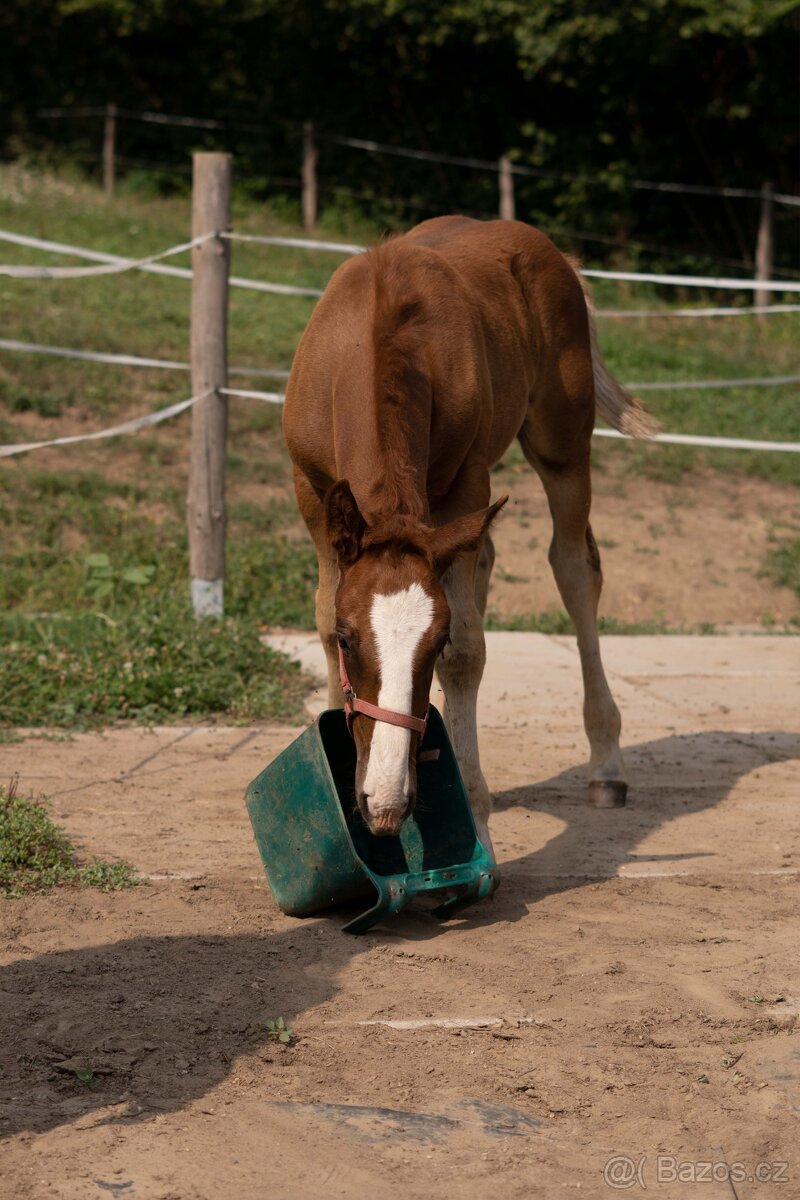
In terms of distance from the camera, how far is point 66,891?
12.7 ft

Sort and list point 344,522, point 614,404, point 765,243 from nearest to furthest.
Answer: point 344,522
point 614,404
point 765,243

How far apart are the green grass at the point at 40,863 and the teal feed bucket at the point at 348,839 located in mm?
466

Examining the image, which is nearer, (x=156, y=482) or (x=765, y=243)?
(x=156, y=482)

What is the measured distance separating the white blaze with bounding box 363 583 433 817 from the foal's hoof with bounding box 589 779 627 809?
6.27 feet

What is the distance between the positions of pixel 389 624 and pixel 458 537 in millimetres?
310

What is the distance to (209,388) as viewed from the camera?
6.91 meters

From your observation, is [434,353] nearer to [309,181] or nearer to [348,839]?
[348,839]

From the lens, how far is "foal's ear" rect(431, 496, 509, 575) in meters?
3.41

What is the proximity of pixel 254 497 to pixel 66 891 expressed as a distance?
→ 5.52 m

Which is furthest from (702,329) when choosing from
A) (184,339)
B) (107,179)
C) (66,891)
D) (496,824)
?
(66,891)

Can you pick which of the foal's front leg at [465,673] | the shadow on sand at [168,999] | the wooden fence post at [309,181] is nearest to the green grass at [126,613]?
the foal's front leg at [465,673]

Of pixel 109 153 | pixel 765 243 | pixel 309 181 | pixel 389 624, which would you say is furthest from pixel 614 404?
pixel 109 153

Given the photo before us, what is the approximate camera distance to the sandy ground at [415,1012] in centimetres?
259

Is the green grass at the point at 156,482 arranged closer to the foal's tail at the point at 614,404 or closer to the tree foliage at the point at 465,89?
the foal's tail at the point at 614,404
